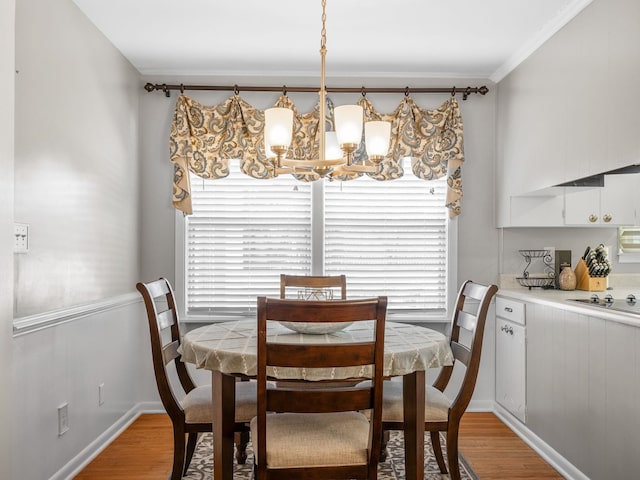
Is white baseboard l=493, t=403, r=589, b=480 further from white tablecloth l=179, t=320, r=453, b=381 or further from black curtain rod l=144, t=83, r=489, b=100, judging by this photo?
black curtain rod l=144, t=83, r=489, b=100

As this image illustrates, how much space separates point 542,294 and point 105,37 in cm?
335

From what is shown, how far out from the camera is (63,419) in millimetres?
2762

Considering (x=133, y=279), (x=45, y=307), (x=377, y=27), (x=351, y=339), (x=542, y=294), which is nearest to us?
(x=351, y=339)

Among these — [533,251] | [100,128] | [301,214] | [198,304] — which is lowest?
[198,304]

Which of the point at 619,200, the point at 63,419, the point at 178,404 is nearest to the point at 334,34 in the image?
the point at 619,200

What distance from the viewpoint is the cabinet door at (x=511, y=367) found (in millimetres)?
3506

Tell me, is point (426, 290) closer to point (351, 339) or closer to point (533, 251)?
point (533, 251)

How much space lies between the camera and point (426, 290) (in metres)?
4.11

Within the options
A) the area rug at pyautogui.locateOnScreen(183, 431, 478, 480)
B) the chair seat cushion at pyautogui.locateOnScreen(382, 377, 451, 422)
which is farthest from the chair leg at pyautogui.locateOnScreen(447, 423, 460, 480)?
the area rug at pyautogui.locateOnScreen(183, 431, 478, 480)

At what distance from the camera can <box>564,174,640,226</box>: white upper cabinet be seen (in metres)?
3.37

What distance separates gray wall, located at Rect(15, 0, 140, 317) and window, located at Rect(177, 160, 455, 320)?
0.56 meters

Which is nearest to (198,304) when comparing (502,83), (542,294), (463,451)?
(463,451)

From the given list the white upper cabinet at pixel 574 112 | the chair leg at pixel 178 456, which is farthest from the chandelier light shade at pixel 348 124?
the chair leg at pixel 178 456

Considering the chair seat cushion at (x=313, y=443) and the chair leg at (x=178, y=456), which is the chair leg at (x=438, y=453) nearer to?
the chair seat cushion at (x=313, y=443)
